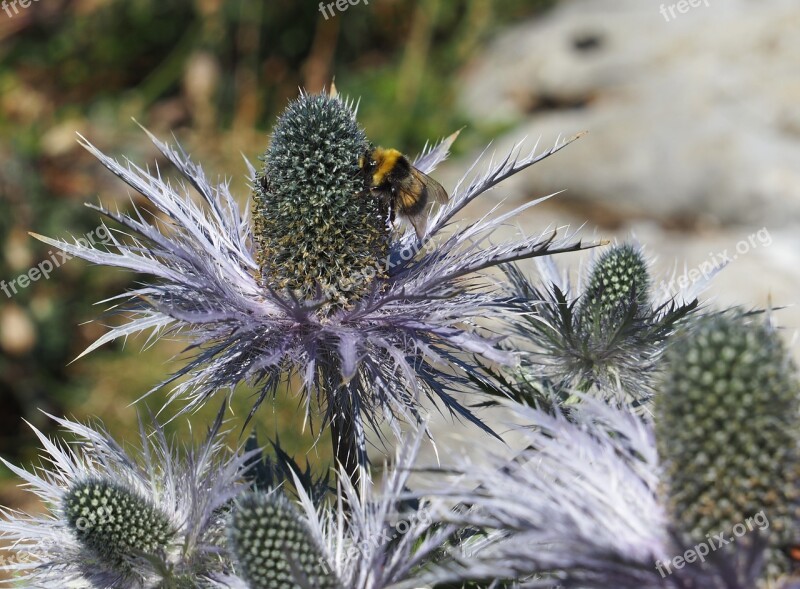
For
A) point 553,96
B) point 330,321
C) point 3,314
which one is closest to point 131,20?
point 3,314

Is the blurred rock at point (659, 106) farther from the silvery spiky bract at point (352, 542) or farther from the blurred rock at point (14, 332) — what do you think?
the silvery spiky bract at point (352, 542)

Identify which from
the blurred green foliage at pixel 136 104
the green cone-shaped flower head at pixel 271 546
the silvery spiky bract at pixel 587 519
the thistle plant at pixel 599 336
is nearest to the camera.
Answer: the silvery spiky bract at pixel 587 519

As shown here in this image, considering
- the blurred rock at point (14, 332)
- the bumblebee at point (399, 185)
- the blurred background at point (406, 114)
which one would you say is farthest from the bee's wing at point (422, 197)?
the blurred rock at point (14, 332)

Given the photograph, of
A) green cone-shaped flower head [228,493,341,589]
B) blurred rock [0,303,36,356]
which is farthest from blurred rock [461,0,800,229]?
green cone-shaped flower head [228,493,341,589]

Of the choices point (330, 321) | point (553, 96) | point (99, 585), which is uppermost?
point (553, 96)

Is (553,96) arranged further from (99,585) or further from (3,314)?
(99,585)

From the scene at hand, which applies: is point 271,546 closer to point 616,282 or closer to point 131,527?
point 131,527
